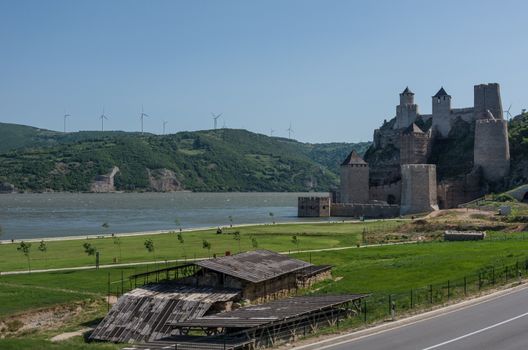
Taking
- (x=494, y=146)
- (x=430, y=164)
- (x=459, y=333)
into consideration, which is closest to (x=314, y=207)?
(x=430, y=164)

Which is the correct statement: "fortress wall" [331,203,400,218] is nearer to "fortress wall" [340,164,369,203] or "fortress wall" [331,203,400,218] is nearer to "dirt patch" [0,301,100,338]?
"fortress wall" [340,164,369,203]

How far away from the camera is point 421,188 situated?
3986 inches

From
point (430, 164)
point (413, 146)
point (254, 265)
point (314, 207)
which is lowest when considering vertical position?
point (254, 265)

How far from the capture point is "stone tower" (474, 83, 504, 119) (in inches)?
4503

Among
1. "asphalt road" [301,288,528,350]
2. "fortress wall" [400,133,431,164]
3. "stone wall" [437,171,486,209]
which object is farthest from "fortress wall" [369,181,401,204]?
"asphalt road" [301,288,528,350]

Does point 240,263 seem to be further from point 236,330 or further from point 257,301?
point 236,330

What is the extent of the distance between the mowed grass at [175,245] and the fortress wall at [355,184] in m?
30.6

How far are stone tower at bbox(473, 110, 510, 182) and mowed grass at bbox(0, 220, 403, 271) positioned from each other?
28.5 metres

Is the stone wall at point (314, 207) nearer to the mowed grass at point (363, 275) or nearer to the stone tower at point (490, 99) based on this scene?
the stone tower at point (490, 99)

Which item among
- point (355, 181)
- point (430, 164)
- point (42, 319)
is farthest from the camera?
point (355, 181)

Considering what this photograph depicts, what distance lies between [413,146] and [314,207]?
737 inches

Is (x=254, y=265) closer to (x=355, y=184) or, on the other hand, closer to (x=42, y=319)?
(x=42, y=319)

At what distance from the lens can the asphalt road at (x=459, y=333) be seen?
21.0 metres

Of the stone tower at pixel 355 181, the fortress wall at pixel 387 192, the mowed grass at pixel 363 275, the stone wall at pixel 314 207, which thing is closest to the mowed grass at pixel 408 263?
the mowed grass at pixel 363 275
